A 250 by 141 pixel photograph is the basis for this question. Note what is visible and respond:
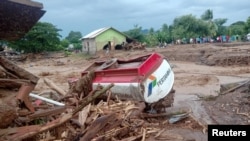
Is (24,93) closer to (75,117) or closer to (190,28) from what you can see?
(75,117)

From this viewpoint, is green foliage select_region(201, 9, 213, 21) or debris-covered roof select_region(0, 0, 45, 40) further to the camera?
green foliage select_region(201, 9, 213, 21)

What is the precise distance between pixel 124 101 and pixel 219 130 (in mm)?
2638

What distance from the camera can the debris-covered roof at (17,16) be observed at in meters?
2.83

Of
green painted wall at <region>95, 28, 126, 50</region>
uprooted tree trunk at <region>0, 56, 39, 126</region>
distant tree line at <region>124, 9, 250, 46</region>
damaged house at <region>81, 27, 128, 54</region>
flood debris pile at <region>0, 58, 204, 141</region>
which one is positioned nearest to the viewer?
uprooted tree trunk at <region>0, 56, 39, 126</region>

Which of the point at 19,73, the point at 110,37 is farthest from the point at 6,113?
the point at 110,37

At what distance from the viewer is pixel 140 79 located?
6.93 metres

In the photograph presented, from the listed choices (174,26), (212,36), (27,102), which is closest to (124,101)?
(27,102)

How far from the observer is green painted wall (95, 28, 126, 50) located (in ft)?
166

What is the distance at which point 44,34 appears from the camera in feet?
148

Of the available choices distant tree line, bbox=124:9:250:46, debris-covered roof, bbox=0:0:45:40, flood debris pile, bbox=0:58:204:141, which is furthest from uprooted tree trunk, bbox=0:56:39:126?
distant tree line, bbox=124:9:250:46

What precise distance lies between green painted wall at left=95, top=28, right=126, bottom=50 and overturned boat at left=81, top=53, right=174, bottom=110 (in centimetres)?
4269

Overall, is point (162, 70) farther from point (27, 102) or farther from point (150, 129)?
point (27, 102)

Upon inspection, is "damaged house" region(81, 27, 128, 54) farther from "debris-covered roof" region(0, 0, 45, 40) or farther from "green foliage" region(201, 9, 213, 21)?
"debris-covered roof" region(0, 0, 45, 40)

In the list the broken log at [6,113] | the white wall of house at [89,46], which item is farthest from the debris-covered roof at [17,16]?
the white wall of house at [89,46]
